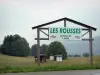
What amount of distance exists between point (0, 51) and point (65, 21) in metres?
28.0

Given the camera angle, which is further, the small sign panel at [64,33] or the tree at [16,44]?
the tree at [16,44]

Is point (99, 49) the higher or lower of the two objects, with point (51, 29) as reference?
lower

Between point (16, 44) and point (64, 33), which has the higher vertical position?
point (16, 44)

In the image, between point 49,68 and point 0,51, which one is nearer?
point 49,68

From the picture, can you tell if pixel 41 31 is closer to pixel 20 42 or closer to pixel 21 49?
pixel 20 42

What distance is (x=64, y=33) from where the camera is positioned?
22344 mm

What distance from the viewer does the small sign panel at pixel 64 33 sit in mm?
22038

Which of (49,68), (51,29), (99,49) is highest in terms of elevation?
(51,29)

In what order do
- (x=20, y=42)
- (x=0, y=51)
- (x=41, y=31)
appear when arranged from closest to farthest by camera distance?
(x=41, y=31) < (x=0, y=51) < (x=20, y=42)

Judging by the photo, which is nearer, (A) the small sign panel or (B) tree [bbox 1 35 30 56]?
(A) the small sign panel

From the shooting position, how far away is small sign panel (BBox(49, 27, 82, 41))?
72.3ft

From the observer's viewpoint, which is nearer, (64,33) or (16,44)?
(64,33)

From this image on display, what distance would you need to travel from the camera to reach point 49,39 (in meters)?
22.0

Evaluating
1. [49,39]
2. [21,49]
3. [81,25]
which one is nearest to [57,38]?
[49,39]
